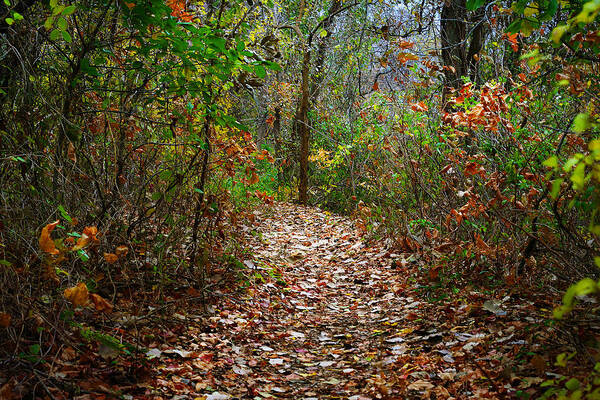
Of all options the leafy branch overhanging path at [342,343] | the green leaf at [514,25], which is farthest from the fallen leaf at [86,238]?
the green leaf at [514,25]

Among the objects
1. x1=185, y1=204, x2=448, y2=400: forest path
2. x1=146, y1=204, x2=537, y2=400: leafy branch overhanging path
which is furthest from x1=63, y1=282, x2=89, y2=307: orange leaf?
x1=185, y1=204, x2=448, y2=400: forest path

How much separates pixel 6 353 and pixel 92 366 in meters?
0.48

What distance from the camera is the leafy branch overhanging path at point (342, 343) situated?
2889 millimetres

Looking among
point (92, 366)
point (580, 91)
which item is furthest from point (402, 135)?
point (92, 366)

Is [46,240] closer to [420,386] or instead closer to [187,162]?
[420,386]

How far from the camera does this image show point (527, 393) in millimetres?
2352

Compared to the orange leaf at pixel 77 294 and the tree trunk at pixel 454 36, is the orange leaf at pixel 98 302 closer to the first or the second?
the orange leaf at pixel 77 294

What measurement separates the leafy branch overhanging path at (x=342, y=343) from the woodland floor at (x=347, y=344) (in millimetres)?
10

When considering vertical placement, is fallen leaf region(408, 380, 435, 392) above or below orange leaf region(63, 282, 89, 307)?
below

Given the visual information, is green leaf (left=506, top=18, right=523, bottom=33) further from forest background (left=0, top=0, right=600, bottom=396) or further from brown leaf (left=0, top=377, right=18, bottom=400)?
brown leaf (left=0, top=377, right=18, bottom=400)

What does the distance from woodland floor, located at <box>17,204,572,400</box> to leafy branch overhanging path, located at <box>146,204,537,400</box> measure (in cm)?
1

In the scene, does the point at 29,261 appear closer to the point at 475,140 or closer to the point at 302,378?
the point at 302,378

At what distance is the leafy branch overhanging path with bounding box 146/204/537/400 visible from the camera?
289 cm

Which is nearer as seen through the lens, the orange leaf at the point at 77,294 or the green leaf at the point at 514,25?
the orange leaf at the point at 77,294
